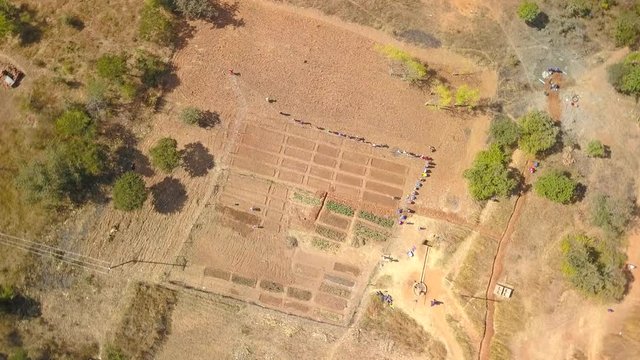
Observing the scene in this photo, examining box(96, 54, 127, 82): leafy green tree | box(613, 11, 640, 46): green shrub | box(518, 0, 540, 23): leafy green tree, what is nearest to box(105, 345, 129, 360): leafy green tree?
box(96, 54, 127, 82): leafy green tree

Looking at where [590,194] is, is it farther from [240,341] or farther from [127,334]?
[127,334]

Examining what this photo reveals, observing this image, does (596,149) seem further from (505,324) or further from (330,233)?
(330,233)

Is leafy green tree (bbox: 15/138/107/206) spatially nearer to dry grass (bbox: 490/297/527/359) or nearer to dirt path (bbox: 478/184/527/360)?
dirt path (bbox: 478/184/527/360)

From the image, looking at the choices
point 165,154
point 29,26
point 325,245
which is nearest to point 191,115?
point 165,154

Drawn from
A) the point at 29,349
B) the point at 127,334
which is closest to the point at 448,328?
the point at 127,334

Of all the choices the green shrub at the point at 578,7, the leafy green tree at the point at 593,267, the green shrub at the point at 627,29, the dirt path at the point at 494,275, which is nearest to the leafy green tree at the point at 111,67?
the dirt path at the point at 494,275

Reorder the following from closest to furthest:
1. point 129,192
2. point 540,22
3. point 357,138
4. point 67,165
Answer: point 67,165, point 129,192, point 357,138, point 540,22

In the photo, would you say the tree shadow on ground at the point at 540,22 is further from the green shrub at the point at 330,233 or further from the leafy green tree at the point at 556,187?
the green shrub at the point at 330,233
